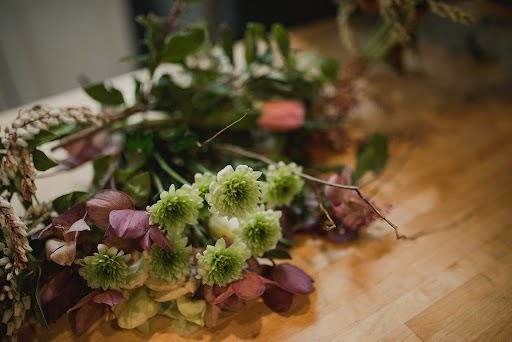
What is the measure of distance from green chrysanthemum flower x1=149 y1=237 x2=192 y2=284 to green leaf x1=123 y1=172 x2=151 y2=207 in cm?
9

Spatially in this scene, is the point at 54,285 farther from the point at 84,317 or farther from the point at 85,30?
the point at 85,30

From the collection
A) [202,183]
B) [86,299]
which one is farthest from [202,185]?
[86,299]

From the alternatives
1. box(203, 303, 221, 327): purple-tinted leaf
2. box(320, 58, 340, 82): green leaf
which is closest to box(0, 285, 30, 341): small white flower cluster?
box(203, 303, 221, 327): purple-tinted leaf

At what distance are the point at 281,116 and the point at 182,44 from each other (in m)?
0.23

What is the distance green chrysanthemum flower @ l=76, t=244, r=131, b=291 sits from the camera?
530 mm

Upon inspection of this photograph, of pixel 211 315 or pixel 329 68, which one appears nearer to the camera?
pixel 211 315

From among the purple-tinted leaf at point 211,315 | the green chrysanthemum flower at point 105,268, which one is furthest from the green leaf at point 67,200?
the purple-tinted leaf at point 211,315

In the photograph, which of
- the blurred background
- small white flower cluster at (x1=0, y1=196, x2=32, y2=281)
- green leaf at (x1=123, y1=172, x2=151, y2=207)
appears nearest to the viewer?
small white flower cluster at (x1=0, y1=196, x2=32, y2=281)

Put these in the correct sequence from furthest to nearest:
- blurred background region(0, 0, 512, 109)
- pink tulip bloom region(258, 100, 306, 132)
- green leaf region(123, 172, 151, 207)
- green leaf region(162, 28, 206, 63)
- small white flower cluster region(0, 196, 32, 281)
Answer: blurred background region(0, 0, 512, 109) < pink tulip bloom region(258, 100, 306, 132) < green leaf region(162, 28, 206, 63) < green leaf region(123, 172, 151, 207) < small white flower cluster region(0, 196, 32, 281)

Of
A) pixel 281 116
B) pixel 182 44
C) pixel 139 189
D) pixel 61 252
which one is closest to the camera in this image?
pixel 61 252

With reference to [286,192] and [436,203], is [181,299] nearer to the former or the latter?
[286,192]

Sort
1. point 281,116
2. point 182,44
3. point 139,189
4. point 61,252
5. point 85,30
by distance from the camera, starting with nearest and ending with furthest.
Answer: point 61,252, point 139,189, point 182,44, point 281,116, point 85,30

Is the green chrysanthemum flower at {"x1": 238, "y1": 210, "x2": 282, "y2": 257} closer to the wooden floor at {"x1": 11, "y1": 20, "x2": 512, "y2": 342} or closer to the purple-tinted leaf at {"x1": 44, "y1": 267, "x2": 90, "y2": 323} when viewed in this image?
the wooden floor at {"x1": 11, "y1": 20, "x2": 512, "y2": 342}

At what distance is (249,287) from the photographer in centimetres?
56
